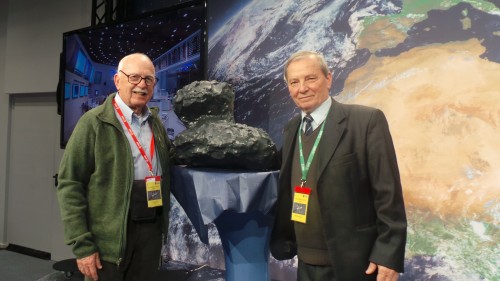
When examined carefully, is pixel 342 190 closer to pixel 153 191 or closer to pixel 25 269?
pixel 153 191

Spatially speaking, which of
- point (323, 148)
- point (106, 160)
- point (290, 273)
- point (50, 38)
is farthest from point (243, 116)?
point (50, 38)

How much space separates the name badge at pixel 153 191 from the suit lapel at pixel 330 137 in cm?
75

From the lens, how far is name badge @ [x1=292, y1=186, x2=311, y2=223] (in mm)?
1509

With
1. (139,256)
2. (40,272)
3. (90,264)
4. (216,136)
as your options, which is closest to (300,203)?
(216,136)

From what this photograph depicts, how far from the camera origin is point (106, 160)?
70.1 inches

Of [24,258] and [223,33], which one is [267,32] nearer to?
[223,33]

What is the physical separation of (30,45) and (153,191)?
3.81m

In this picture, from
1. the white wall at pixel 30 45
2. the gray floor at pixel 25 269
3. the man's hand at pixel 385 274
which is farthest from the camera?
the white wall at pixel 30 45

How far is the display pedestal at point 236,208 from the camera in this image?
5.95 feet

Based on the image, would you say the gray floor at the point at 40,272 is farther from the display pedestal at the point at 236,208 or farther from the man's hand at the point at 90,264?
the man's hand at the point at 90,264

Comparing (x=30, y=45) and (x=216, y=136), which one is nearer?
(x=216, y=136)

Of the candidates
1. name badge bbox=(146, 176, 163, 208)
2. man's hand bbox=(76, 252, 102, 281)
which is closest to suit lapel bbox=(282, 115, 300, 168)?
name badge bbox=(146, 176, 163, 208)

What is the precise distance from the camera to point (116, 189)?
69.7 inches

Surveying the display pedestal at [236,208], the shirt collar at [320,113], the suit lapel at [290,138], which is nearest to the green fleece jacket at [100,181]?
the display pedestal at [236,208]
